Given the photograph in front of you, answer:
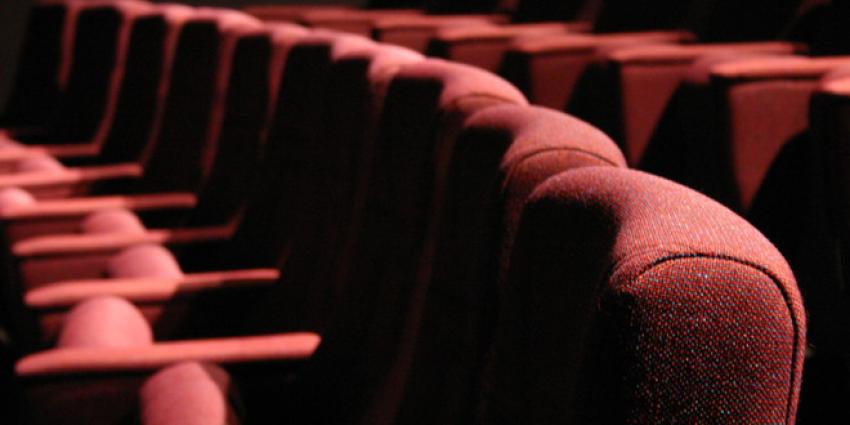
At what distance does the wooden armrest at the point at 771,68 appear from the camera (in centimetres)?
55

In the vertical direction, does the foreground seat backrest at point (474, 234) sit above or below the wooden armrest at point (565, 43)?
above

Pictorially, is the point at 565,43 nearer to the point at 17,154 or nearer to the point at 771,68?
the point at 771,68

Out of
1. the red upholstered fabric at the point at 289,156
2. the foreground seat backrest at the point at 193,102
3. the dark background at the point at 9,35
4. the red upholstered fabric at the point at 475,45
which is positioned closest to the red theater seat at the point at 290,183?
the red upholstered fabric at the point at 289,156

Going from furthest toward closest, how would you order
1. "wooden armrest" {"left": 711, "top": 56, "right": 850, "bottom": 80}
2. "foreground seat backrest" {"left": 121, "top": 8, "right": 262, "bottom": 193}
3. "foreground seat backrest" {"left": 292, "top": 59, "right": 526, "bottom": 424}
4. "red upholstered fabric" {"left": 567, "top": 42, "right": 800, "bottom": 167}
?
1. "foreground seat backrest" {"left": 121, "top": 8, "right": 262, "bottom": 193}
2. "red upholstered fabric" {"left": 567, "top": 42, "right": 800, "bottom": 167}
3. "wooden armrest" {"left": 711, "top": 56, "right": 850, "bottom": 80}
4. "foreground seat backrest" {"left": 292, "top": 59, "right": 526, "bottom": 424}

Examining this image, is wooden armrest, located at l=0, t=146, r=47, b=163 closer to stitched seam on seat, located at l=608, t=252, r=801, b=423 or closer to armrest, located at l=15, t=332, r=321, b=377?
armrest, located at l=15, t=332, r=321, b=377

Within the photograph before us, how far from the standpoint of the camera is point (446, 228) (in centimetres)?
29

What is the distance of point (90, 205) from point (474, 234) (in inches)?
19.9

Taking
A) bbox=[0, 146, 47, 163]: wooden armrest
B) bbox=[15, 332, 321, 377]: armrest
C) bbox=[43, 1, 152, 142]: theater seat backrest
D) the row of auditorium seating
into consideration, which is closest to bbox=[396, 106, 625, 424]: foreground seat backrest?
the row of auditorium seating

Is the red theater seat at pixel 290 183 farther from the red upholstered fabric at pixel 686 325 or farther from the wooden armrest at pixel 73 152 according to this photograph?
the wooden armrest at pixel 73 152

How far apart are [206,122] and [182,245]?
0.15 m

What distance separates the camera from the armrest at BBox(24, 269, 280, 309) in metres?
0.51

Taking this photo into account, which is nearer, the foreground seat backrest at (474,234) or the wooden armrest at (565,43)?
the foreground seat backrest at (474,234)

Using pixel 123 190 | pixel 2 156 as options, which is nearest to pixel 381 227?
pixel 123 190

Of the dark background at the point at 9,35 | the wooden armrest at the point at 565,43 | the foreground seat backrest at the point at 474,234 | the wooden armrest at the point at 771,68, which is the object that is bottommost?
the dark background at the point at 9,35
